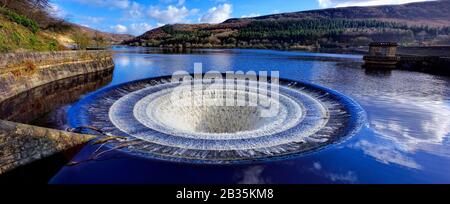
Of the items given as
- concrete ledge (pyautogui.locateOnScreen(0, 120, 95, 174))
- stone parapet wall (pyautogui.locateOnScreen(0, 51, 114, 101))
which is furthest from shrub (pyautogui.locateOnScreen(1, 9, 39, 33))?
concrete ledge (pyautogui.locateOnScreen(0, 120, 95, 174))

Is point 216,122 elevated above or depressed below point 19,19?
below

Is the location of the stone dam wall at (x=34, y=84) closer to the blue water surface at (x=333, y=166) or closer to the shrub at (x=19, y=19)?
the blue water surface at (x=333, y=166)

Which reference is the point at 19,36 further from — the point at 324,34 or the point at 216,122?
the point at 324,34

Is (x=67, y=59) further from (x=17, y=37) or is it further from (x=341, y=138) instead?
(x=341, y=138)

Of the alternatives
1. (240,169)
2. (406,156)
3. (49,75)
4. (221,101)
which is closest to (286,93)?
(221,101)

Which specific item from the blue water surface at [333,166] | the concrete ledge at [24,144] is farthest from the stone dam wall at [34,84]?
the blue water surface at [333,166]

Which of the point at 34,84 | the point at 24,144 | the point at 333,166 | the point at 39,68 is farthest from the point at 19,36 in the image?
the point at 333,166

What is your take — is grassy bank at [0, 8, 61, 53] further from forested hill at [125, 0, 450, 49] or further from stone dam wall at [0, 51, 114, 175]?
forested hill at [125, 0, 450, 49]
